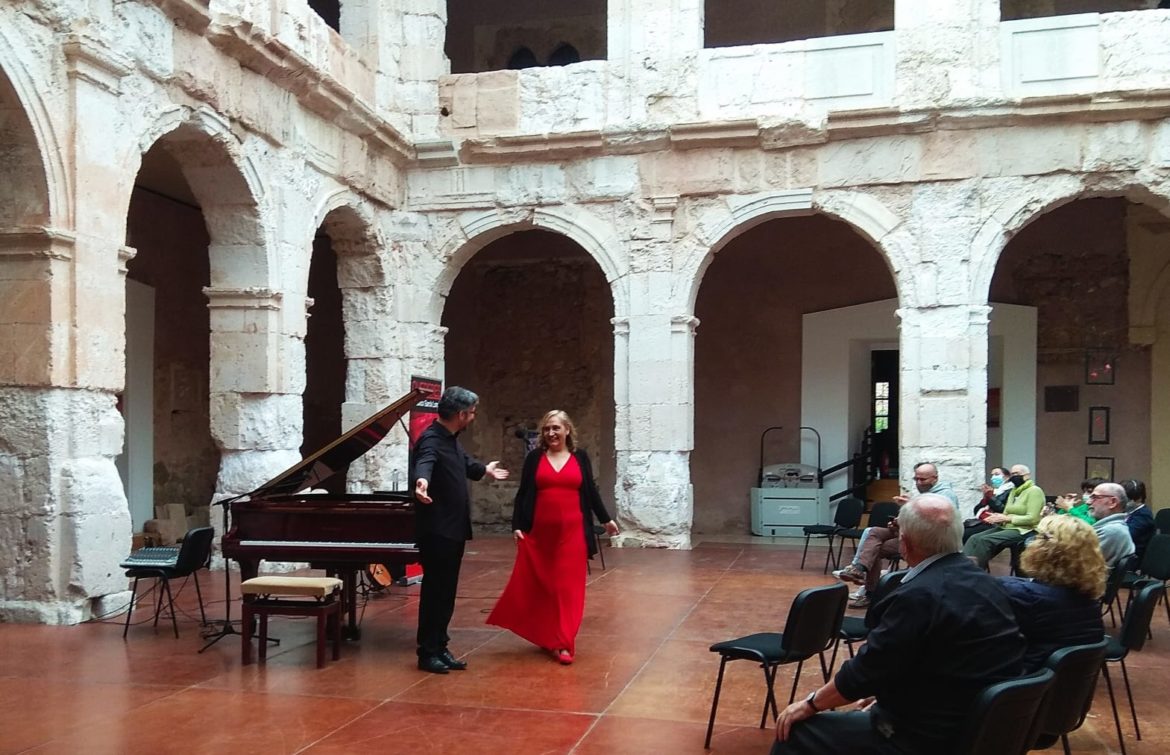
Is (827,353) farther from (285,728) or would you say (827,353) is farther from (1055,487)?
(285,728)

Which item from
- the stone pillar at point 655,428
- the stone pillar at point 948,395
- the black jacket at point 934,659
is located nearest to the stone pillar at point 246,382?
the stone pillar at point 655,428

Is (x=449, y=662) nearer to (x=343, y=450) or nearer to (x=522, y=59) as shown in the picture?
(x=343, y=450)

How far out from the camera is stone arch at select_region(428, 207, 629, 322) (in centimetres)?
1087

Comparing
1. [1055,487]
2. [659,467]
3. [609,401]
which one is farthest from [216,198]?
[1055,487]

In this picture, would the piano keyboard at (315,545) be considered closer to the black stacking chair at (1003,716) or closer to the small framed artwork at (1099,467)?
the black stacking chair at (1003,716)

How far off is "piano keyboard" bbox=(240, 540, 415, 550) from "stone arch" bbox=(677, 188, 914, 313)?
566 cm

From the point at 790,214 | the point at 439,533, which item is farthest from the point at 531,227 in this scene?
the point at 439,533

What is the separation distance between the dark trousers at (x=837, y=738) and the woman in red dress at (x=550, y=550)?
251cm

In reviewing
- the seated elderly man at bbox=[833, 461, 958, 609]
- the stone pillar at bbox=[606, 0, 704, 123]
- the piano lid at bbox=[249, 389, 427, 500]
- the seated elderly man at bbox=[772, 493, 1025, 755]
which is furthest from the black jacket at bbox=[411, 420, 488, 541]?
the stone pillar at bbox=[606, 0, 704, 123]

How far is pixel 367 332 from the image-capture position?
36.3 ft

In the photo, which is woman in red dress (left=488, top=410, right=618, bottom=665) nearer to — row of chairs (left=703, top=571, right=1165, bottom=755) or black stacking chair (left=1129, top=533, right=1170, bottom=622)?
row of chairs (left=703, top=571, right=1165, bottom=755)

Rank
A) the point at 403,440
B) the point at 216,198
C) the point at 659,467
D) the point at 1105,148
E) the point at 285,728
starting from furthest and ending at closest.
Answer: the point at 403,440 < the point at 659,467 < the point at 1105,148 < the point at 216,198 < the point at 285,728

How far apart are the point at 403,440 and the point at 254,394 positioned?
278 centimetres

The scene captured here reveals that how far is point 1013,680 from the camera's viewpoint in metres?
2.84
